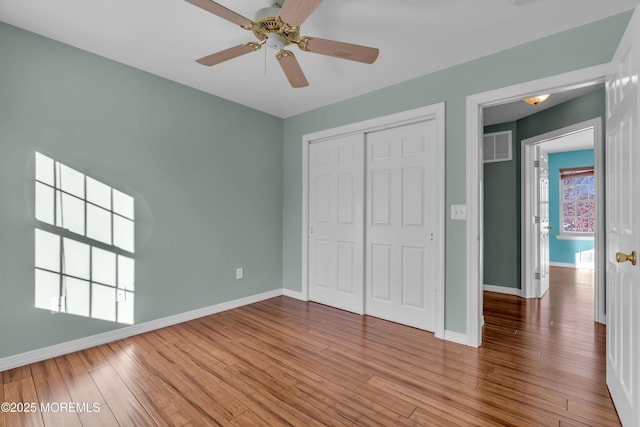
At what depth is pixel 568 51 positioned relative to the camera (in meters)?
2.22

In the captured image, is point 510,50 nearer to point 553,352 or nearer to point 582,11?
point 582,11

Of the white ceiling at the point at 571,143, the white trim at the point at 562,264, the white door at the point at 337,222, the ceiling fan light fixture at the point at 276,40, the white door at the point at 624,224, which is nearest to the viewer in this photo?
the white door at the point at 624,224

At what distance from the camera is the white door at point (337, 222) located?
3.51m

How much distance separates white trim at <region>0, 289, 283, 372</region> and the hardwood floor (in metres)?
0.07

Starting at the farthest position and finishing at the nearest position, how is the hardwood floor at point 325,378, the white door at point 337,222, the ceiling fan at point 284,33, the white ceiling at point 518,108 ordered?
1. the white door at point 337,222
2. the white ceiling at point 518,108
3. the hardwood floor at point 325,378
4. the ceiling fan at point 284,33

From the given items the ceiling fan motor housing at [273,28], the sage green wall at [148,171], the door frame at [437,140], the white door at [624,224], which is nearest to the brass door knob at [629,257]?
the white door at [624,224]

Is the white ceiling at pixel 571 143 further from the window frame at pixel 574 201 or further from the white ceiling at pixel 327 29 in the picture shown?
the white ceiling at pixel 327 29

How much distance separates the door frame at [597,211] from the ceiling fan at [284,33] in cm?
297

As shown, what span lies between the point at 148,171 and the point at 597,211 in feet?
15.5

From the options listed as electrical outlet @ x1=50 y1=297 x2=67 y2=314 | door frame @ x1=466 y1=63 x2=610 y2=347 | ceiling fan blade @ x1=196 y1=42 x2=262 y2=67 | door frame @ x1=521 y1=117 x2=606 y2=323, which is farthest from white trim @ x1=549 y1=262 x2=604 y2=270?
electrical outlet @ x1=50 y1=297 x2=67 y2=314

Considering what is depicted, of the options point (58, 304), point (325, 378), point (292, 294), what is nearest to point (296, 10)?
point (325, 378)

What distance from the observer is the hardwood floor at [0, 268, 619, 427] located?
1.71 metres

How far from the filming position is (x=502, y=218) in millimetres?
4375

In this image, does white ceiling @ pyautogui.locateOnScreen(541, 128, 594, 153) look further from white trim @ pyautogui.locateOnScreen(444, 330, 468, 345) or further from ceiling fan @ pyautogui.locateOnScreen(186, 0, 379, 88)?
ceiling fan @ pyautogui.locateOnScreen(186, 0, 379, 88)
